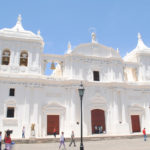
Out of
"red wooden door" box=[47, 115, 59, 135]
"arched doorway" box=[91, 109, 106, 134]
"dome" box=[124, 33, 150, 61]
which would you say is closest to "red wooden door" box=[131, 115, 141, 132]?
"arched doorway" box=[91, 109, 106, 134]

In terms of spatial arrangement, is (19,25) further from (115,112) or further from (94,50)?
(115,112)

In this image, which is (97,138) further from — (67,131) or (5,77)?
(5,77)

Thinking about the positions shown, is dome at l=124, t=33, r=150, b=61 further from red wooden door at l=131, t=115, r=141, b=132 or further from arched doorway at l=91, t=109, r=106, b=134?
arched doorway at l=91, t=109, r=106, b=134

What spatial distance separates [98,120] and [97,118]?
0.28 m

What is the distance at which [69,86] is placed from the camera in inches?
893

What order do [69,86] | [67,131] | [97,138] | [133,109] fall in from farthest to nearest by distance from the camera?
[133,109]
[69,86]
[67,131]
[97,138]

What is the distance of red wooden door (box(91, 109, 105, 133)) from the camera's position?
76.4 feet

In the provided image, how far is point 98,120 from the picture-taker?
23.5 m

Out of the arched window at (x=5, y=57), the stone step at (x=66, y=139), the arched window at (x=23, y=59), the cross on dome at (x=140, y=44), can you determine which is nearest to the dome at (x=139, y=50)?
the cross on dome at (x=140, y=44)

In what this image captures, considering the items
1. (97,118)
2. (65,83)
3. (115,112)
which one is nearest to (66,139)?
(97,118)

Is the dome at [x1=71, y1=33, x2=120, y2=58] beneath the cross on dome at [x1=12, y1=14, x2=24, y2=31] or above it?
beneath

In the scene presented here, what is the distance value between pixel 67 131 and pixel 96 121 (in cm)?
420

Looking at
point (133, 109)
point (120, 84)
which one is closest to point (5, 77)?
point (120, 84)

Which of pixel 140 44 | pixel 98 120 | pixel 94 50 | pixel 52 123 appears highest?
pixel 140 44
